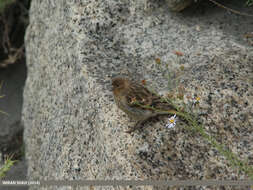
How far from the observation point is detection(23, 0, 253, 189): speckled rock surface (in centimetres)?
266

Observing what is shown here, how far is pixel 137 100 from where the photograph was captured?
9.25 ft

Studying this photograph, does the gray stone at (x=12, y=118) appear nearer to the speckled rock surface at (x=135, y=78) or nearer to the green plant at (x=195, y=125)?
the speckled rock surface at (x=135, y=78)

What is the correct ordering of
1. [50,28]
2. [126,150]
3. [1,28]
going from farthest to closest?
[1,28], [50,28], [126,150]

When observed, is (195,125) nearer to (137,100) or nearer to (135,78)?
(137,100)

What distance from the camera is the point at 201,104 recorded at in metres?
2.87

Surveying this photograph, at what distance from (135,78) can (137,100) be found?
505mm

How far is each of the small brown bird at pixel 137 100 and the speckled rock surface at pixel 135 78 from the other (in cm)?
10

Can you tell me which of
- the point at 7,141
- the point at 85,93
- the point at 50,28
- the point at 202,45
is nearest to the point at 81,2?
the point at 50,28

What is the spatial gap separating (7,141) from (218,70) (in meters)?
3.62

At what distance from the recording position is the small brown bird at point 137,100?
2695mm

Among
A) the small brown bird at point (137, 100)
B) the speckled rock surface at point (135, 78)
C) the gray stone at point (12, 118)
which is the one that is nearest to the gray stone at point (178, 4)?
the speckled rock surface at point (135, 78)

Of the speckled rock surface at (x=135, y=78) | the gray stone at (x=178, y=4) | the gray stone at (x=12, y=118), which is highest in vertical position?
the gray stone at (x=178, y=4)

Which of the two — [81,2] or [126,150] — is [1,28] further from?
[126,150]

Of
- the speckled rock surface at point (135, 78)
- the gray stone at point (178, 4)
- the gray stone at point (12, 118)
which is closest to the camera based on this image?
the speckled rock surface at point (135, 78)
